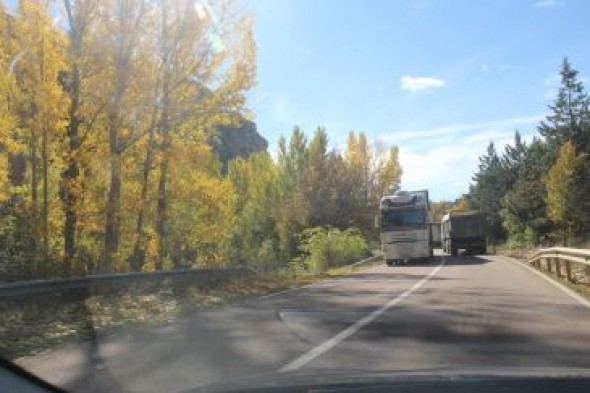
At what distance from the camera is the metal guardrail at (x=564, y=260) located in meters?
19.8

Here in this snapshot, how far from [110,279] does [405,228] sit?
26.0m

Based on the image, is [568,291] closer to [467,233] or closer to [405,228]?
[405,228]

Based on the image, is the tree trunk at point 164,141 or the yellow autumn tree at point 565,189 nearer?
the tree trunk at point 164,141

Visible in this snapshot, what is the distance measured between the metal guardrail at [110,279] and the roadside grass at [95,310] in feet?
0.71

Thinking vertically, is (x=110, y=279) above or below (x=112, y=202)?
below

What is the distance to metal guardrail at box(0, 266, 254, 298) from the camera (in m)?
12.1

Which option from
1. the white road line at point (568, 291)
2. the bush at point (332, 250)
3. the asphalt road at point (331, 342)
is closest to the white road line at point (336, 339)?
the asphalt road at point (331, 342)

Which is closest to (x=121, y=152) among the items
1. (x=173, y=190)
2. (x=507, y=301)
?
(x=173, y=190)

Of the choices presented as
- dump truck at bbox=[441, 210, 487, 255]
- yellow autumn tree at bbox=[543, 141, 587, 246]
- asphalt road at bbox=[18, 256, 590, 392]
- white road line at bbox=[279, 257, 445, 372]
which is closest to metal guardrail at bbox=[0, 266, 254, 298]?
asphalt road at bbox=[18, 256, 590, 392]

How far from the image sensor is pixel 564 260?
2367cm

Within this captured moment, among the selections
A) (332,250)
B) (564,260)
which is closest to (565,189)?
(332,250)

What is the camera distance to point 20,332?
38.9 ft

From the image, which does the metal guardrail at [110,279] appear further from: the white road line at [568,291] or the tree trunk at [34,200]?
the white road line at [568,291]

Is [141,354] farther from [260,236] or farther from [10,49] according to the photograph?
[260,236]
